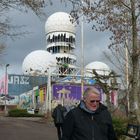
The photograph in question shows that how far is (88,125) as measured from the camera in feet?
24.1

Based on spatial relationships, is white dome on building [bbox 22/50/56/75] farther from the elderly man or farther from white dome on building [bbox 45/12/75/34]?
the elderly man

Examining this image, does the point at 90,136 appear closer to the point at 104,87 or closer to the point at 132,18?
the point at 132,18

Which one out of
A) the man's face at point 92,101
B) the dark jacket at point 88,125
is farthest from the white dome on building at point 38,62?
the man's face at point 92,101

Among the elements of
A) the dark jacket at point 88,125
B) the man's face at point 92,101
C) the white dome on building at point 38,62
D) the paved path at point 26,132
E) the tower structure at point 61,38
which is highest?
the tower structure at point 61,38

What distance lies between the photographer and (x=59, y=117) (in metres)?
18.2

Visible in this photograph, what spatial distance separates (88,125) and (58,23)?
7768 cm

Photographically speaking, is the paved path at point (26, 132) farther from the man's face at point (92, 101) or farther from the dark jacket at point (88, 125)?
the man's face at point (92, 101)

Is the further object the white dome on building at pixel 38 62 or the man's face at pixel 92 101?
the white dome on building at pixel 38 62

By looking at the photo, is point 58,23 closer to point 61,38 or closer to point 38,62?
point 61,38

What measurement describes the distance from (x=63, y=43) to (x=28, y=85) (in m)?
10.3

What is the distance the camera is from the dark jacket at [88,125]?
24.1ft

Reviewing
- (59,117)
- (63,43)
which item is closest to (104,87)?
(59,117)

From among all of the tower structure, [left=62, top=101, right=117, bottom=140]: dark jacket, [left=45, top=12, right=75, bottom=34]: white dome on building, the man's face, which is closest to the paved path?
[left=62, top=101, right=117, bottom=140]: dark jacket

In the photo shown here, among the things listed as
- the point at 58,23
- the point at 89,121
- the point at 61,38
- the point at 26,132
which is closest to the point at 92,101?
the point at 89,121
